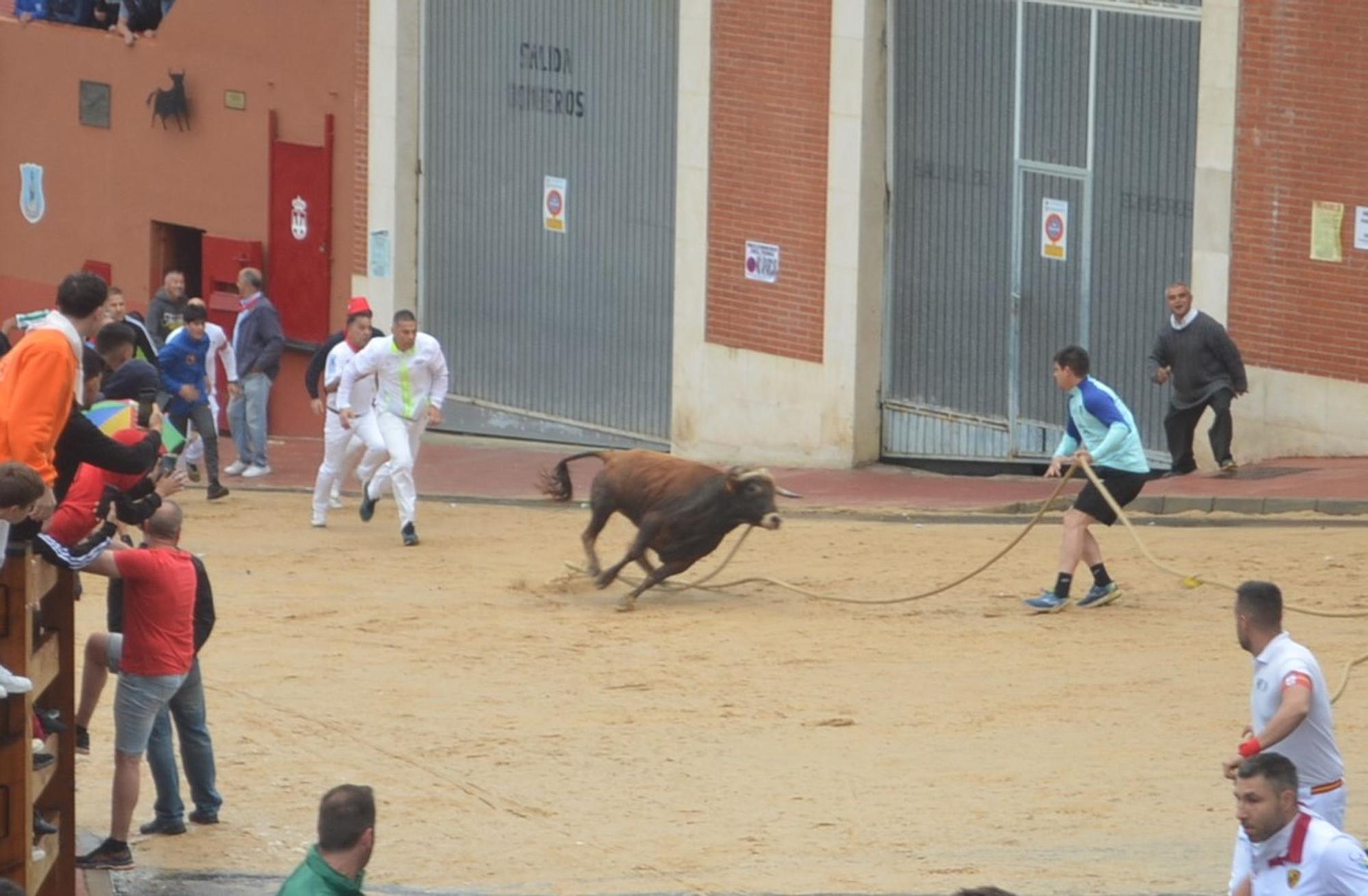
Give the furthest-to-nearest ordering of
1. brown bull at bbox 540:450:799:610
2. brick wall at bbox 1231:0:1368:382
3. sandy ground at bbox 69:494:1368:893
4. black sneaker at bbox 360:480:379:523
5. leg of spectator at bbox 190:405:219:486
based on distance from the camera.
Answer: leg of spectator at bbox 190:405:219:486, brick wall at bbox 1231:0:1368:382, black sneaker at bbox 360:480:379:523, brown bull at bbox 540:450:799:610, sandy ground at bbox 69:494:1368:893

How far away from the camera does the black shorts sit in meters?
15.8

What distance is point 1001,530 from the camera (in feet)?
62.2

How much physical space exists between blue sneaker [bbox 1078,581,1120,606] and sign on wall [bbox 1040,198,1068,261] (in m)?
6.30

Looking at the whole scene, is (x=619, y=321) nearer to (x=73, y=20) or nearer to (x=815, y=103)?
(x=815, y=103)

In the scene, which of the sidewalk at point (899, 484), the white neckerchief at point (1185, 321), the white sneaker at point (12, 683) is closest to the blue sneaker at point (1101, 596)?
the sidewalk at point (899, 484)

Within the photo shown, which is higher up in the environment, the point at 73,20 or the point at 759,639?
the point at 73,20

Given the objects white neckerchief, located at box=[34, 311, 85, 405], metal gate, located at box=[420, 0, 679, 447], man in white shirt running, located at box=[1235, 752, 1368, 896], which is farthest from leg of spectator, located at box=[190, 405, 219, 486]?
man in white shirt running, located at box=[1235, 752, 1368, 896]

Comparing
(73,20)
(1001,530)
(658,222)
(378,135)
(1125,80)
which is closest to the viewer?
(1001,530)

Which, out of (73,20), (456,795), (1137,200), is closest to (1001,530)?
(1137,200)

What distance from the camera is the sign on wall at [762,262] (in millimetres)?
23312

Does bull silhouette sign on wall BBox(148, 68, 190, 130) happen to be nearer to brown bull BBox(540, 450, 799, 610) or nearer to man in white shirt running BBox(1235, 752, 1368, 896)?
brown bull BBox(540, 450, 799, 610)

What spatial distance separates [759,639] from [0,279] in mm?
18728

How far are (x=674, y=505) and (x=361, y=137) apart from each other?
37.5ft

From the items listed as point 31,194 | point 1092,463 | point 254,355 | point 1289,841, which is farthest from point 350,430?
point 31,194
